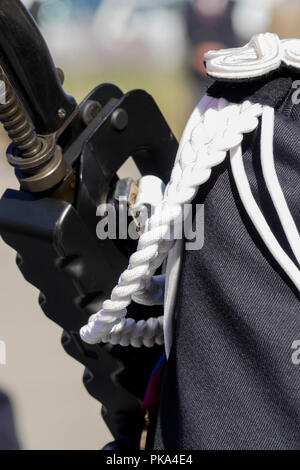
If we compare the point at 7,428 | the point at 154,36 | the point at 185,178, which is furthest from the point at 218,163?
the point at 154,36

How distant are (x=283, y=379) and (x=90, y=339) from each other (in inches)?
7.1

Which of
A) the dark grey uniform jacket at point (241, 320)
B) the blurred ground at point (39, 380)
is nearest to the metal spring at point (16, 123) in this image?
the dark grey uniform jacket at point (241, 320)

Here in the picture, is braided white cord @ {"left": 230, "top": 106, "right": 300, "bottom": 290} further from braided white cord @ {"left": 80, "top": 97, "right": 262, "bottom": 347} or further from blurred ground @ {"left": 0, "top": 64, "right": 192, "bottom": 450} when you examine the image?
blurred ground @ {"left": 0, "top": 64, "right": 192, "bottom": 450}

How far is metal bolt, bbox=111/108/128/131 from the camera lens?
54cm

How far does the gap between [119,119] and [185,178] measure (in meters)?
0.14

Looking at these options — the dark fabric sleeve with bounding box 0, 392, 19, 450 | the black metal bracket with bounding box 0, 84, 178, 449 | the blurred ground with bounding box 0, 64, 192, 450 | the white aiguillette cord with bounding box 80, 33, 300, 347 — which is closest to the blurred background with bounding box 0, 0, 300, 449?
the blurred ground with bounding box 0, 64, 192, 450

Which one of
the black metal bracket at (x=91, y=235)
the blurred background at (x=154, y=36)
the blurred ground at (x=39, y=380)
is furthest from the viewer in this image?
the blurred background at (x=154, y=36)

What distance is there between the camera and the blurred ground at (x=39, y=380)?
120 centimetres

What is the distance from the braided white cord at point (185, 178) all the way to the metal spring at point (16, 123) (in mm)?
124

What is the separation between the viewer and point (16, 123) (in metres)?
0.46

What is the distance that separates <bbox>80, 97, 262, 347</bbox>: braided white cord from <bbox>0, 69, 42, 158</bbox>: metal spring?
12cm

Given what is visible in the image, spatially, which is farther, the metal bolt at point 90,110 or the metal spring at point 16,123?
the metal bolt at point 90,110

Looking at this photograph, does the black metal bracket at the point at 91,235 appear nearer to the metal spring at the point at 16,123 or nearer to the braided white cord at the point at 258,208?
the metal spring at the point at 16,123
